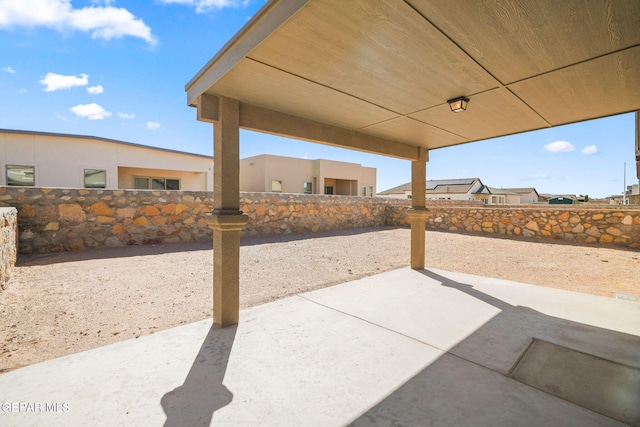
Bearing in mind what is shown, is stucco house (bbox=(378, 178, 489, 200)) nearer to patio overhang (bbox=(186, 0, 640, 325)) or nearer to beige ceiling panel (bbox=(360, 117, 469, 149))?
beige ceiling panel (bbox=(360, 117, 469, 149))

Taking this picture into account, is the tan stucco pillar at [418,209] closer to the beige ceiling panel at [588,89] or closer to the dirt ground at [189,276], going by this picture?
the dirt ground at [189,276]

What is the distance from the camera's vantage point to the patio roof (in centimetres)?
164

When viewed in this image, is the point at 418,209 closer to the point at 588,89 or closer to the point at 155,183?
the point at 588,89

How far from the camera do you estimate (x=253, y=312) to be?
3.18 m

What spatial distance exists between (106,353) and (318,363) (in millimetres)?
1768

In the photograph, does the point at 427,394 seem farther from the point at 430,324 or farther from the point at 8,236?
the point at 8,236

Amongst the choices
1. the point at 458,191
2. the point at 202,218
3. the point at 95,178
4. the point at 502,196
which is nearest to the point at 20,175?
the point at 95,178

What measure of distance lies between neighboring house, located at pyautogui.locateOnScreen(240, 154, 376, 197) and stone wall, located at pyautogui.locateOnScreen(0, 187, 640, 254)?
30.4ft

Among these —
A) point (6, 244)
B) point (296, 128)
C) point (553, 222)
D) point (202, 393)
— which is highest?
point (296, 128)

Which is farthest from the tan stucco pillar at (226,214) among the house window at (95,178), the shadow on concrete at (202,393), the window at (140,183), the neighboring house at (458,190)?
the neighboring house at (458,190)

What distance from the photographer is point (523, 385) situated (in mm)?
1875

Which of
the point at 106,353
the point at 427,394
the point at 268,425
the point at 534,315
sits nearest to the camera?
the point at 268,425

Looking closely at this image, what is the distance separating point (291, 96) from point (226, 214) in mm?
1359

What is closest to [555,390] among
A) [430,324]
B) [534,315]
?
[430,324]
